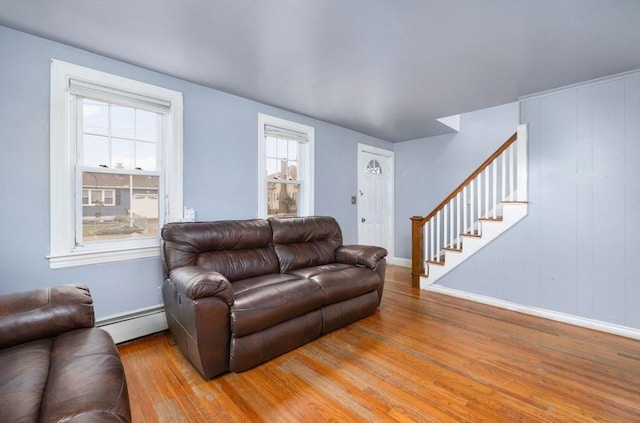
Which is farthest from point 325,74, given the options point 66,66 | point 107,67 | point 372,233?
point 372,233

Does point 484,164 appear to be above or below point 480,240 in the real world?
above

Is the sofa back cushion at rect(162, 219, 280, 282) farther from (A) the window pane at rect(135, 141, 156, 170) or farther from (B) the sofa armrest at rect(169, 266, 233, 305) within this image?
(A) the window pane at rect(135, 141, 156, 170)

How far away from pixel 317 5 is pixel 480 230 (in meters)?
3.07

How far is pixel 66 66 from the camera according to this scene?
83.3 inches

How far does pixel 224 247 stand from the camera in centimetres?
262

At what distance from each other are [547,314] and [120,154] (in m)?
4.46

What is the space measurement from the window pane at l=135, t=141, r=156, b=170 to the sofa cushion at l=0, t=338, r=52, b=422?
1.63 m

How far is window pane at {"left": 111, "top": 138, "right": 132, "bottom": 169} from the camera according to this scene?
2422mm

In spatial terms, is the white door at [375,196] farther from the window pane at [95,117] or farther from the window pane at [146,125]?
the window pane at [95,117]

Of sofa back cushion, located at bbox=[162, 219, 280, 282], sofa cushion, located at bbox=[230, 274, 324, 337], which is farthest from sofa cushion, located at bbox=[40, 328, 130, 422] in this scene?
sofa back cushion, located at bbox=[162, 219, 280, 282]

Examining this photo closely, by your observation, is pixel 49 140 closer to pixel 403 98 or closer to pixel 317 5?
pixel 317 5

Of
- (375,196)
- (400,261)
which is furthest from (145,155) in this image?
(400,261)

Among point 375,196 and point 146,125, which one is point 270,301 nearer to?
point 146,125

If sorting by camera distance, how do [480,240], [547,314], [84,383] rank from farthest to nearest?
1. [480,240]
2. [547,314]
3. [84,383]
